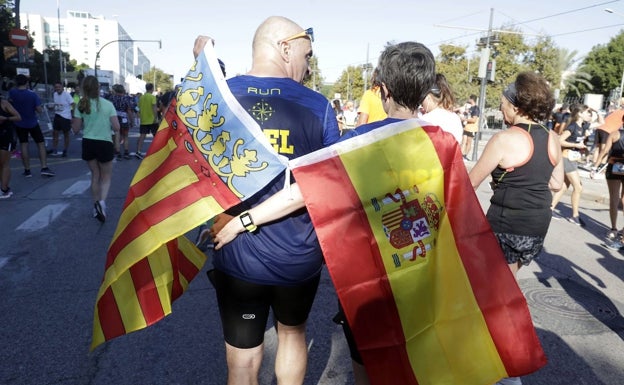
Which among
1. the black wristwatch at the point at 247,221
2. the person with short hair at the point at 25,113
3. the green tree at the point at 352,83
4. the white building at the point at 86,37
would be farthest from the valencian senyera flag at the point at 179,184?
the white building at the point at 86,37

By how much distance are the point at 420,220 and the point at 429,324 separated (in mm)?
448

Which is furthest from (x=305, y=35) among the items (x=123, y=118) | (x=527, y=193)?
(x=123, y=118)

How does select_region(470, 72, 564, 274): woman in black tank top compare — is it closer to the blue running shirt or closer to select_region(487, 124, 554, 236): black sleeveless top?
select_region(487, 124, 554, 236): black sleeveless top

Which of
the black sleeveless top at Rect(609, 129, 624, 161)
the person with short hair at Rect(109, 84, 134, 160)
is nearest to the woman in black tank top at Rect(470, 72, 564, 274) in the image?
the black sleeveless top at Rect(609, 129, 624, 161)

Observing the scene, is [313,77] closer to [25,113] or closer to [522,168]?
[25,113]

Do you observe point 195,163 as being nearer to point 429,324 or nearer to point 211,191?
point 211,191

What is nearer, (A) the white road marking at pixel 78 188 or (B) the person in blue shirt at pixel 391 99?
(B) the person in blue shirt at pixel 391 99

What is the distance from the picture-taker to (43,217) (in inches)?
267

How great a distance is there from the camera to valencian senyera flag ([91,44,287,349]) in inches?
76.9

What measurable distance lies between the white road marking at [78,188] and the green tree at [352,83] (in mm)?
60598

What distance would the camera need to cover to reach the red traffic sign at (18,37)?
1680cm

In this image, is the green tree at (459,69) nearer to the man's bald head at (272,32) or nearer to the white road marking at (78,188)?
the white road marking at (78,188)

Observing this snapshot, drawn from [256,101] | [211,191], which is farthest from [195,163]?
[256,101]

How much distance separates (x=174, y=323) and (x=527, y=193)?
9.11ft
